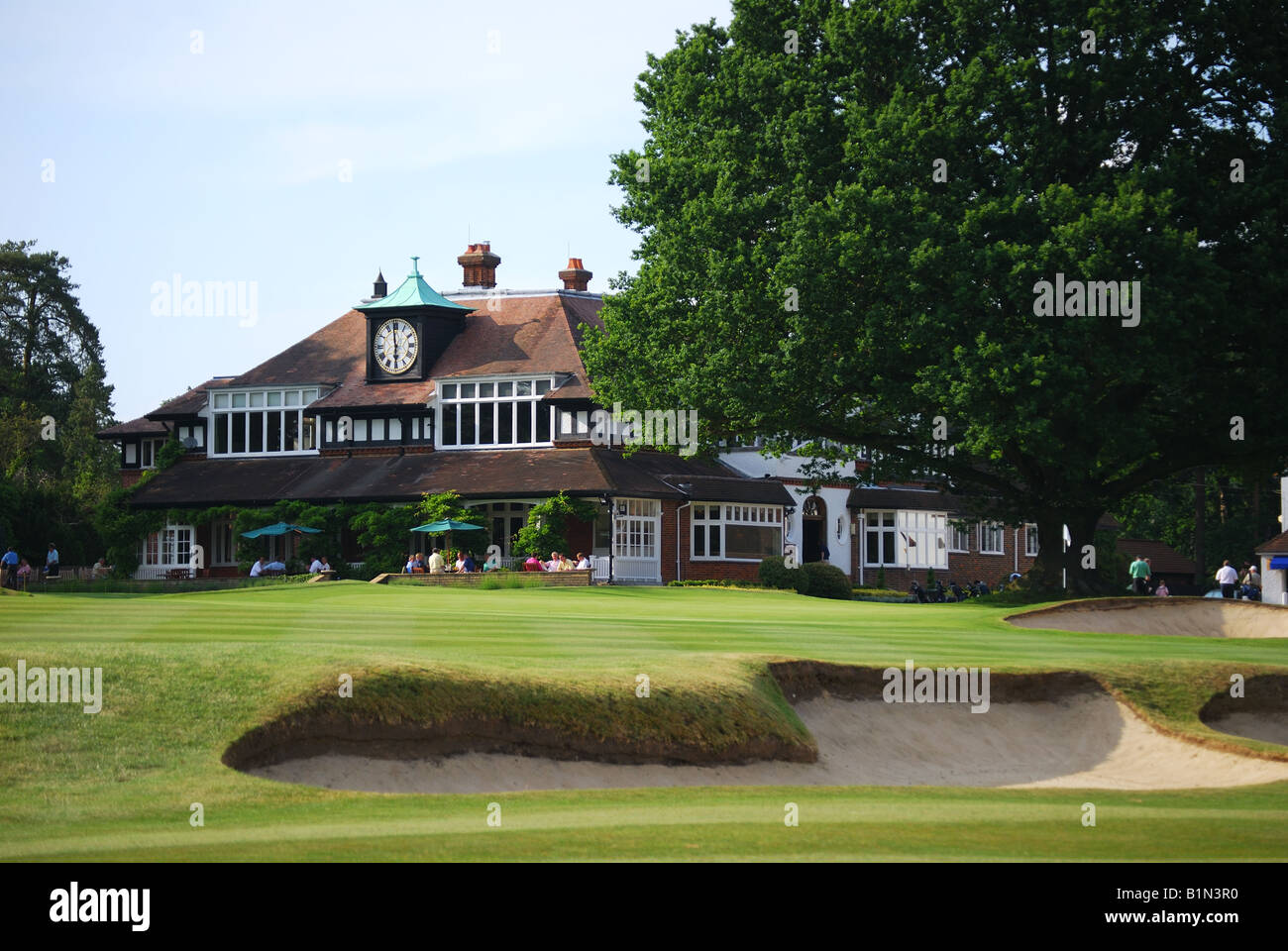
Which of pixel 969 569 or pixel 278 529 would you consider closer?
pixel 278 529

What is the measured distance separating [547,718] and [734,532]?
138 ft

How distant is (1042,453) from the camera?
35.8 metres

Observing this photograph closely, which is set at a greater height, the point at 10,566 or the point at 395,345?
the point at 395,345

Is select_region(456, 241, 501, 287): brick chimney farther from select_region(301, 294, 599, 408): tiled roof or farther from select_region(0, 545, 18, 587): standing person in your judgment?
select_region(0, 545, 18, 587): standing person

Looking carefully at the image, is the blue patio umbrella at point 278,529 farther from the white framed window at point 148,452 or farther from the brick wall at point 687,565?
the white framed window at point 148,452

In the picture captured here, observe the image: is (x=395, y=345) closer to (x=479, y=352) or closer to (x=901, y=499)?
(x=479, y=352)

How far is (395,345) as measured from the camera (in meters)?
62.3

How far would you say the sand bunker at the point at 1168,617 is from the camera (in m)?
28.4

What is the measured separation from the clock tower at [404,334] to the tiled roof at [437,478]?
3.85 metres

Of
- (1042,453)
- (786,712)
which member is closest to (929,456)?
(1042,453)

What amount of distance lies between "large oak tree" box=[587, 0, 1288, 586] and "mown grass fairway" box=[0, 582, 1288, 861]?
1182 cm

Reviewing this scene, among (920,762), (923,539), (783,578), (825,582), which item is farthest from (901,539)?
(920,762)

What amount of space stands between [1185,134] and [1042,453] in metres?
8.74
